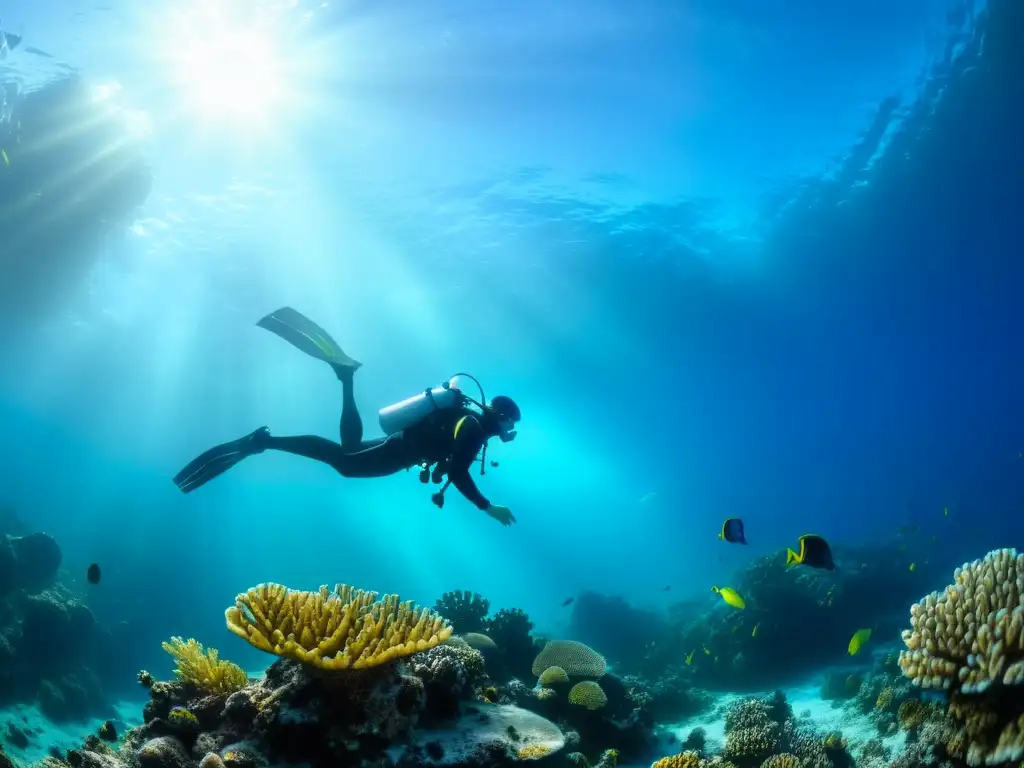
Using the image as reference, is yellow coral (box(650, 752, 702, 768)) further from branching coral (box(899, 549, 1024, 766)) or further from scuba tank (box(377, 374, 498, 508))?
scuba tank (box(377, 374, 498, 508))

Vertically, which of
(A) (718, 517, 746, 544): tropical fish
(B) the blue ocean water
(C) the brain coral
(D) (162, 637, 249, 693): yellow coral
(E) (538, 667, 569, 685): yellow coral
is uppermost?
(B) the blue ocean water

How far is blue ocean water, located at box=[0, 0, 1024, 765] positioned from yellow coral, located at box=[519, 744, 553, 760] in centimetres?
1830

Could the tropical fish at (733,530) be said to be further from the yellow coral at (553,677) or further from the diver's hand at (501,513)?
the yellow coral at (553,677)

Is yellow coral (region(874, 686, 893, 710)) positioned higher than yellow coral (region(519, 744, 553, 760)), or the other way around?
yellow coral (region(874, 686, 893, 710))

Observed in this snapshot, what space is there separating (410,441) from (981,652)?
20.9 feet

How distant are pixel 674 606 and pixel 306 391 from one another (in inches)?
1333

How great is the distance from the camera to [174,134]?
22.9 m

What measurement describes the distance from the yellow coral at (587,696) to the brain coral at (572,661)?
0.42m

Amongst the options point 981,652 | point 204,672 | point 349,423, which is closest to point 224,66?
point 349,423

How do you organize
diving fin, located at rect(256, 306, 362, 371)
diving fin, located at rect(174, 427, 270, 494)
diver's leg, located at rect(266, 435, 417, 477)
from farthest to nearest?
diving fin, located at rect(256, 306, 362, 371)
diving fin, located at rect(174, 427, 270, 494)
diver's leg, located at rect(266, 435, 417, 477)

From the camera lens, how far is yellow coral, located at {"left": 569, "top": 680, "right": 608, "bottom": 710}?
657cm

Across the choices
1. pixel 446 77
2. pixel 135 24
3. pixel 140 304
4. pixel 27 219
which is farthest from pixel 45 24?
pixel 140 304

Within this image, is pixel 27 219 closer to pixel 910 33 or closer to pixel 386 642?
pixel 386 642

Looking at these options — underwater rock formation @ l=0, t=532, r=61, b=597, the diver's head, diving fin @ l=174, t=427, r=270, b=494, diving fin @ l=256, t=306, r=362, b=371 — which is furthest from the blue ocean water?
the diver's head
